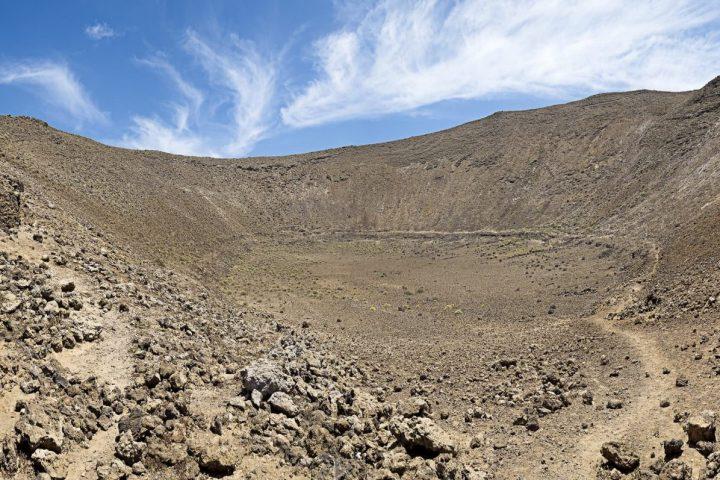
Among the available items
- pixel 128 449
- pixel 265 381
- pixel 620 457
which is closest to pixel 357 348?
pixel 265 381

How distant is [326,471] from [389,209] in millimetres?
49117

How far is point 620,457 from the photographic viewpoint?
888 cm

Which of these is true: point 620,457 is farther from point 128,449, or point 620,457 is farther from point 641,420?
point 128,449

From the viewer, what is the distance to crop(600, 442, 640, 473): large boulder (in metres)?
8.81

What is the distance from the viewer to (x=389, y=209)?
187ft

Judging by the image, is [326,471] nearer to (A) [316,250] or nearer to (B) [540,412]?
(B) [540,412]

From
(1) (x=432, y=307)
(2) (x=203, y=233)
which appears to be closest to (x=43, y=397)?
(1) (x=432, y=307)

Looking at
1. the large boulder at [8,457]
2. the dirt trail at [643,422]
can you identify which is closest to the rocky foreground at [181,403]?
the large boulder at [8,457]

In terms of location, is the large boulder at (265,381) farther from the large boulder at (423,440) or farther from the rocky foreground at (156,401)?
the large boulder at (423,440)

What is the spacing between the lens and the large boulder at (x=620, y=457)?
8812mm

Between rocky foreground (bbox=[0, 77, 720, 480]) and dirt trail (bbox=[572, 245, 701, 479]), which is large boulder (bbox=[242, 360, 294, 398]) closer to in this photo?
rocky foreground (bbox=[0, 77, 720, 480])

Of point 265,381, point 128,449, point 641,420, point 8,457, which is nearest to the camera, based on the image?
point 8,457

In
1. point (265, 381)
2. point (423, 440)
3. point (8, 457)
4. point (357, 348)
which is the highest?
point (8, 457)

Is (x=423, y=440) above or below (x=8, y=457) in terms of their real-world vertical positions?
below
